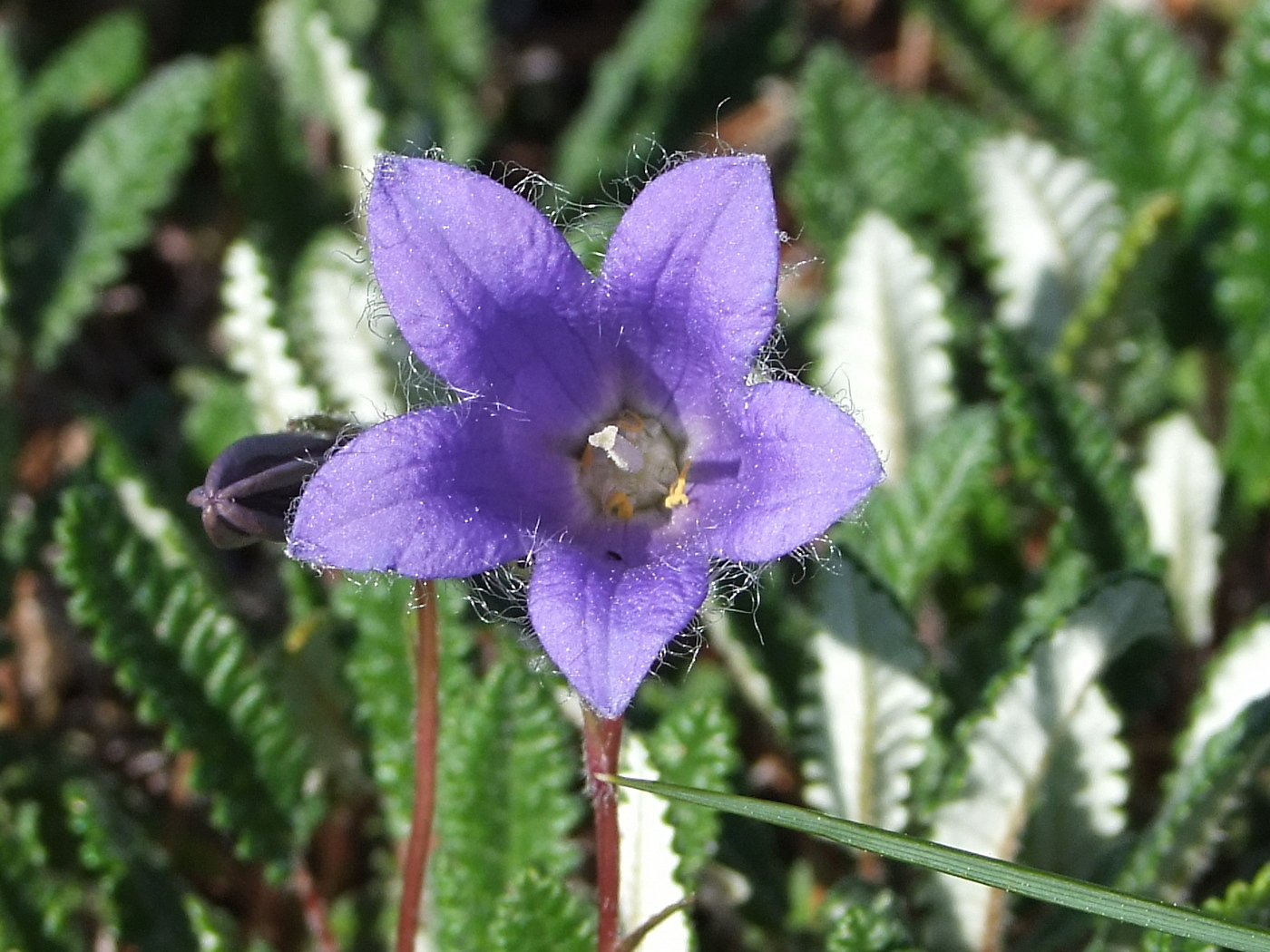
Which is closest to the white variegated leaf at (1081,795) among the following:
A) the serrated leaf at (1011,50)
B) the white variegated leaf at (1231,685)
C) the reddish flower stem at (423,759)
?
the white variegated leaf at (1231,685)

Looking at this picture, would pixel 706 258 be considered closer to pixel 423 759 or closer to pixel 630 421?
pixel 630 421

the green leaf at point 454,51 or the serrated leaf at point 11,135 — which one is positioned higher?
the green leaf at point 454,51

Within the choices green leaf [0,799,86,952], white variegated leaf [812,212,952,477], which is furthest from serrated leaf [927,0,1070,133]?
green leaf [0,799,86,952]

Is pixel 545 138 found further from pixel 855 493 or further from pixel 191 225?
pixel 855 493

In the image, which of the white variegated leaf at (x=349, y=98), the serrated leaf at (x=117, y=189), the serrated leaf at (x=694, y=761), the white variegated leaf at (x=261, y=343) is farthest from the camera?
the serrated leaf at (x=117, y=189)

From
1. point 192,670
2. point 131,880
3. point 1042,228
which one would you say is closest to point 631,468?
point 192,670

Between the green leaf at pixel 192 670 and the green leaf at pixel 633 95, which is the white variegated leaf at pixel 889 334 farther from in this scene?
the green leaf at pixel 192 670

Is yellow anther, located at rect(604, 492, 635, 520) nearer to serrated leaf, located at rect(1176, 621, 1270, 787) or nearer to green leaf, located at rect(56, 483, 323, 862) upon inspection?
green leaf, located at rect(56, 483, 323, 862)

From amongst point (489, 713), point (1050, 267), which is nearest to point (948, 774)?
point (489, 713)
